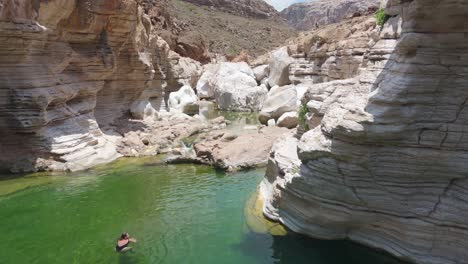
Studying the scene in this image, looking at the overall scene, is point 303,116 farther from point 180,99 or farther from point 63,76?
point 180,99

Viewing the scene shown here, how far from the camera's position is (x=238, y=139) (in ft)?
68.7

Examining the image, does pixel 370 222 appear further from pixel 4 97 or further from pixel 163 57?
pixel 163 57

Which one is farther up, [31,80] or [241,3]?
[241,3]

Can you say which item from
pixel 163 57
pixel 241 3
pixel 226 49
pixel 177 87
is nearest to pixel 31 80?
pixel 163 57

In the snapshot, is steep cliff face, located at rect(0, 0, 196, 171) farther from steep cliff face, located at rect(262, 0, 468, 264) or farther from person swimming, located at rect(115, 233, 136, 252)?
steep cliff face, located at rect(262, 0, 468, 264)

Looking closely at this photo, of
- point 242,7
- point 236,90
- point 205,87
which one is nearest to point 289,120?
point 236,90

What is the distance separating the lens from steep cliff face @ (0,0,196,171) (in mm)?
16969

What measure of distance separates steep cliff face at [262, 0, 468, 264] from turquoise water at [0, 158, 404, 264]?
46.8 inches

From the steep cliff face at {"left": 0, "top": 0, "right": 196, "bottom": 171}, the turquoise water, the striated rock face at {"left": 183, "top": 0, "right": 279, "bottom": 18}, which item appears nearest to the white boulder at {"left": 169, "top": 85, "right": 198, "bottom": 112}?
the steep cliff face at {"left": 0, "top": 0, "right": 196, "bottom": 171}

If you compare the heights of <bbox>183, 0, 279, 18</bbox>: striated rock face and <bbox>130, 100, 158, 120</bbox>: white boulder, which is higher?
<bbox>183, 0, 279, 18</bbox>: striated rock face

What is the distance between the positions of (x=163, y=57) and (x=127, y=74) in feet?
21.0

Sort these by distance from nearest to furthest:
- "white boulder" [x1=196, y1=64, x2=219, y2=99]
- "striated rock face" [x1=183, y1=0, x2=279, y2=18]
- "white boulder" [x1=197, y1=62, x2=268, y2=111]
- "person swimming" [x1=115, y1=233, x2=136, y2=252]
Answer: "person swimming" [x1=115, y1=233, x2=136, y2=252] < "white boulder" [x1=197, y1=62, x2=268, y2=111] < "white boulder" [x1=196, y1=64, x2=219, y2=99] < "striated rock face" [x1=183, y1=0, x2=279, y2=18]

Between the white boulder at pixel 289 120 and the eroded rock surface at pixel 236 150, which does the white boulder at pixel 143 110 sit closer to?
the eroded rock surface at pixel 236 150

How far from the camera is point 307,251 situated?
10.7 metres
